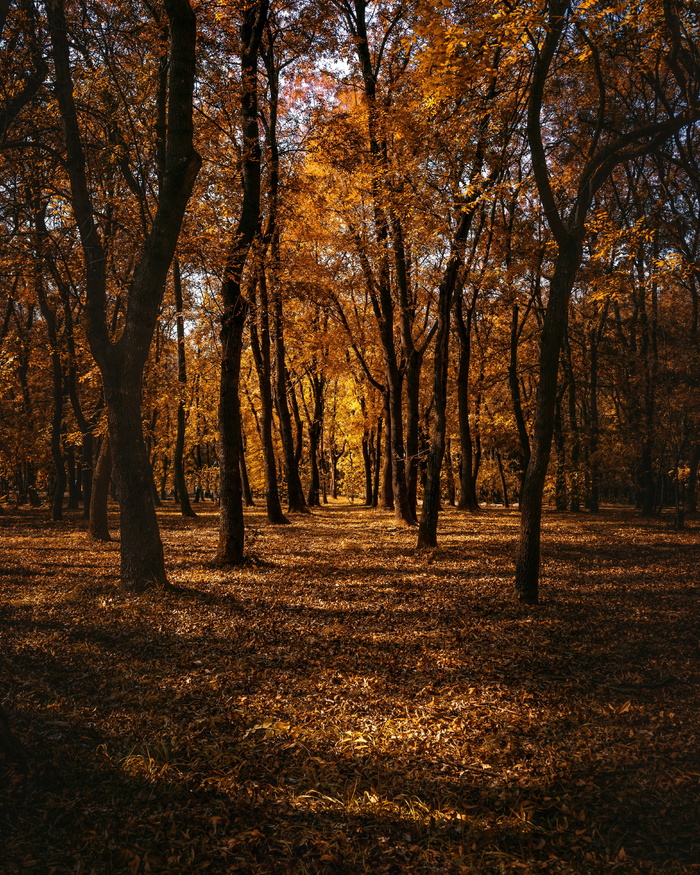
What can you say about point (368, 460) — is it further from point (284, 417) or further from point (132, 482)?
point (132, 482)

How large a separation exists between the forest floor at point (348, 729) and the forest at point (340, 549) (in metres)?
0.03

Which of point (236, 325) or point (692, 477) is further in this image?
point (692, 477)

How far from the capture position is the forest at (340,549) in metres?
3.34

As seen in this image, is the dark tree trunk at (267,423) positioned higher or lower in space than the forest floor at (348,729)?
higher

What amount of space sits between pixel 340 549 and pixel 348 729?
8.86 metres

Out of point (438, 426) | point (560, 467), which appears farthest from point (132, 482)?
point (560, 467)

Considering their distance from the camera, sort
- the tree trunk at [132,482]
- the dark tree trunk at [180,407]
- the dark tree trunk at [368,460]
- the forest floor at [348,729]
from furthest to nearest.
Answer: the dark tree trunk at [368,460] < the dark tree trunk at [180,407] < the tree trunk at [132,482] < the forest floor at [348,729]

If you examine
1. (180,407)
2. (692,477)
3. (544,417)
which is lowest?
(692,477)

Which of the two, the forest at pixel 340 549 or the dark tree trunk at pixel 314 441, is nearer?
the forest at pixel 340 549

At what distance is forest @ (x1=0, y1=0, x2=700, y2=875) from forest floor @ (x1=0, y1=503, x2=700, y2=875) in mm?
26

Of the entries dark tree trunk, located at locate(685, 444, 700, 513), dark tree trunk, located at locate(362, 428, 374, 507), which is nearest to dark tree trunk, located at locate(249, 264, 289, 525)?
dark tree trunk, located at locate(362, 428, 374, 507)

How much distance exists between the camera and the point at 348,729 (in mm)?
4348

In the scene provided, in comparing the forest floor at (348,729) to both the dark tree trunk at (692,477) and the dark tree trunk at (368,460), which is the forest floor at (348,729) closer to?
the dark tree trunk at (692,477)

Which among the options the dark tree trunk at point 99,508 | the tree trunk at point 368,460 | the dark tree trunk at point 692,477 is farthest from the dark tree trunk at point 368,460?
the dark tree trunk at point 99,508
